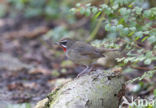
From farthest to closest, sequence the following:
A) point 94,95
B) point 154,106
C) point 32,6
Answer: point 32,6 < point 94,95 < point 154,106

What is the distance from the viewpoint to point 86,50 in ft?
14.9

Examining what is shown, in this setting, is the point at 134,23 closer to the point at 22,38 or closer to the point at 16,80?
the point at 16,80

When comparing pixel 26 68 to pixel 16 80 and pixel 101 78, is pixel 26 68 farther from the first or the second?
pixel 101 78

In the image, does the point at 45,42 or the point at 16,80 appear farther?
the point at 45,42

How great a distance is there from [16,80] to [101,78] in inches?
119

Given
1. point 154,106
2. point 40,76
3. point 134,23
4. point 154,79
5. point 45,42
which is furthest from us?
point 45,42

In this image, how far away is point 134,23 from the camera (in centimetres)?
412

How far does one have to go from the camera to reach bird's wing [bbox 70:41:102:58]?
4.43 metres

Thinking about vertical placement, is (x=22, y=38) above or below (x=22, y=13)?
below

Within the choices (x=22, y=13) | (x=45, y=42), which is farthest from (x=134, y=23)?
(x=22, y=13)

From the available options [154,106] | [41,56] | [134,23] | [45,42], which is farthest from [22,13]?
[154,106]

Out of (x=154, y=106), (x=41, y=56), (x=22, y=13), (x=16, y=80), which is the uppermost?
(x=22, y=13)

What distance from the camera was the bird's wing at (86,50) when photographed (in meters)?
4.43

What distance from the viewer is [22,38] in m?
9.74
